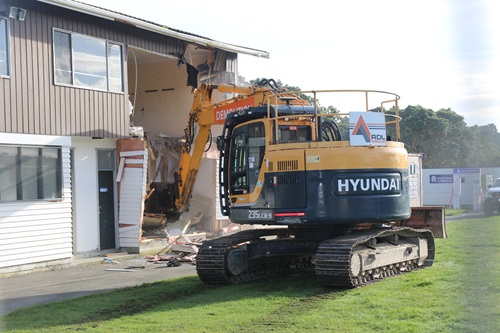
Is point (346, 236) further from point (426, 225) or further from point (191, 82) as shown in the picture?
point (191, 82)

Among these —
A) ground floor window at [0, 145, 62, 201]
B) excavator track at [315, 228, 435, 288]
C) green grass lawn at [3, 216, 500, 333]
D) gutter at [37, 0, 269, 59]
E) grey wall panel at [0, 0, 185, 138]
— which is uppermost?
gutter at [37, 0, 269, 59]

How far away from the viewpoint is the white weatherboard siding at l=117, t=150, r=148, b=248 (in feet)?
60.1

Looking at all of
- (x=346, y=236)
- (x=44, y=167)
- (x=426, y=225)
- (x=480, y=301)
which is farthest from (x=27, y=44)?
(x=480, y=301)

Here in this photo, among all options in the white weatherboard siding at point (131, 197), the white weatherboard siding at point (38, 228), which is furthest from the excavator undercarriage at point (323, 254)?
the white weatherboard siding at point (131, 197)

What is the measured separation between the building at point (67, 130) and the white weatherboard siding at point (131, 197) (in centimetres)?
3

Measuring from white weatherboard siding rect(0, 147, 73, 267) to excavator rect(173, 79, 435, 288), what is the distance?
5.56 metres

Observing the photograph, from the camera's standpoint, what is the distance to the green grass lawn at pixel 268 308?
818 centimetres

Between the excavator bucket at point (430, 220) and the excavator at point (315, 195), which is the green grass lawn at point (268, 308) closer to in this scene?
the excavator at point (315, 195)

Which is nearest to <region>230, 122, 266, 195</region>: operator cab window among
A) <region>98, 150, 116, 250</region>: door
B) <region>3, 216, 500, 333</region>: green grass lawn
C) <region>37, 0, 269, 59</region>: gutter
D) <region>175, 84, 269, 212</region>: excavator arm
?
<region>3, 216, 500, 333</region>: green grass lawn

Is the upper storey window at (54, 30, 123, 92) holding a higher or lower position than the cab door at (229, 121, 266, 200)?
higher

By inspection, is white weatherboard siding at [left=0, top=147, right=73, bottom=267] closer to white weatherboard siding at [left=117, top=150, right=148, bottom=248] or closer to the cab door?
white weatherboard siding at [left=117, top=150, right=148, bottom=248]

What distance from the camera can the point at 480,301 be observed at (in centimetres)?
291

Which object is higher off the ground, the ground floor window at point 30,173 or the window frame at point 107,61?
the window frame at point 107,61

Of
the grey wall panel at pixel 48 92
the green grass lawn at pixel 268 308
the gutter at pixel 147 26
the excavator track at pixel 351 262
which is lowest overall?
the green grass lawn at pixel 268 308
